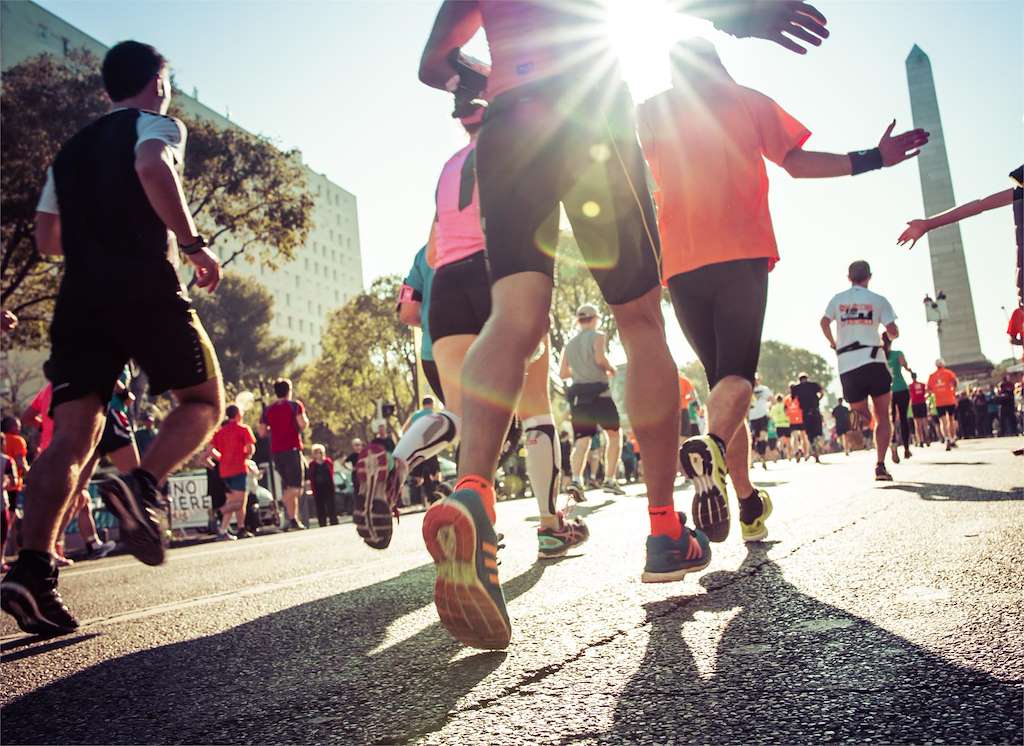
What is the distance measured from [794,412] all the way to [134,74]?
1916cm

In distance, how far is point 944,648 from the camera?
1628 mm

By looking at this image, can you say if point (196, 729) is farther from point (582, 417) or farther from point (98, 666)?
point (582, 417)

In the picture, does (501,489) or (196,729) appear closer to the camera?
(196,729)

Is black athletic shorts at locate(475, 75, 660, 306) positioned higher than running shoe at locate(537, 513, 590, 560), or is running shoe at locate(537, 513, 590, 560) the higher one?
black athletic shorts at locate(475, 75, 660, 306)

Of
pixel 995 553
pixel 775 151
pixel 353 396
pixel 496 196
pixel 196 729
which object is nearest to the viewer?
pixel 196 729

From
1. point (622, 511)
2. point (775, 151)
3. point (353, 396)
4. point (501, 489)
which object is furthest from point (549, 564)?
point (353, 396)

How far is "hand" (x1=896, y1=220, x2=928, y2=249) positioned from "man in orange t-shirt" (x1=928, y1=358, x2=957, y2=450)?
13167 millimetres

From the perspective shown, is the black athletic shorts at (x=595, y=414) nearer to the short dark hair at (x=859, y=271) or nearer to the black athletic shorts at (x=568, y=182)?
the short dark hair at (x=859, y=271)

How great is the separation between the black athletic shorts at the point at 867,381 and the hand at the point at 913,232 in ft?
10.5

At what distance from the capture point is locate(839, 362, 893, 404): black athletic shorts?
7723 mm

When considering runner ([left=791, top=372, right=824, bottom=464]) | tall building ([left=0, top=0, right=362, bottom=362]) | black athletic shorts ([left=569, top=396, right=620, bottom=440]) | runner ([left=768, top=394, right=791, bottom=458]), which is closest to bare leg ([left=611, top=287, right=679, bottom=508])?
black athletic shorts ([left=569, top=396, right=620, bottom=440])

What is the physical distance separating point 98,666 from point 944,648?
7.35 ft

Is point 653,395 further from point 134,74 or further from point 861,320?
point 861,320

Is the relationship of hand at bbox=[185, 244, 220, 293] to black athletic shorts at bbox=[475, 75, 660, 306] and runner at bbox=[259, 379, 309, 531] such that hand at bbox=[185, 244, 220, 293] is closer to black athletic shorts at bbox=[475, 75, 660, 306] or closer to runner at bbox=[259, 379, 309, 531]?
black athletic shorts at bbox=[475, 75, 660, 306]
